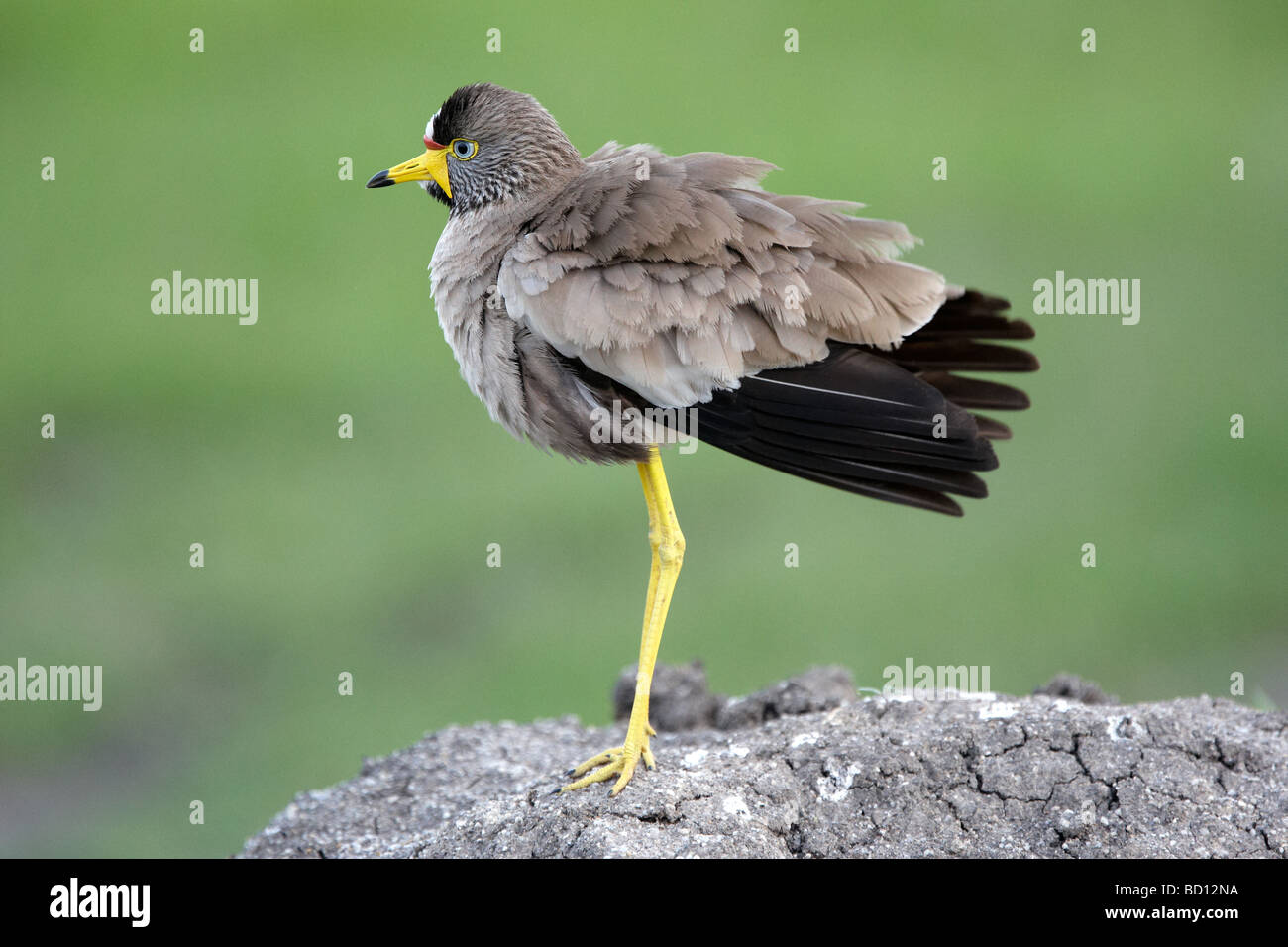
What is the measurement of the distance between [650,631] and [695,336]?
1112mm

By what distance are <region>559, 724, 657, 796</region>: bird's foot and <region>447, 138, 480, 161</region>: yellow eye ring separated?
2.38 metres

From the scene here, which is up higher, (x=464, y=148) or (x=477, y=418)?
(x=464, y=148)

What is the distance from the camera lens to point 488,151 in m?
5.50

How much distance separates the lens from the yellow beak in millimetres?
5617

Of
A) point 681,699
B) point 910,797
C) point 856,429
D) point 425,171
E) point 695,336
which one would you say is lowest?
point 910,797

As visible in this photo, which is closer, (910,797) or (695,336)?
(910,797)

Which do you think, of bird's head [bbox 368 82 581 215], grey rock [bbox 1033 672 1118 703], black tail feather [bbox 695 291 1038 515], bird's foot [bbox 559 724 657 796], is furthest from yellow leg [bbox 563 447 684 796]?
grey rock [bbox 1033 672 1118 703]

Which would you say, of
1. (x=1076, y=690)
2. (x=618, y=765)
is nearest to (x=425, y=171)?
(x=618, y=765)

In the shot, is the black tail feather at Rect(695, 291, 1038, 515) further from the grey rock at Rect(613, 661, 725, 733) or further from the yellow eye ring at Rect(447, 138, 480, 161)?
the grey rock at Rect(613, 661, 725, 733)

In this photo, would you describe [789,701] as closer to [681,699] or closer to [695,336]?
[681,699]

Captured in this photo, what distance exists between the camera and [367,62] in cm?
1405

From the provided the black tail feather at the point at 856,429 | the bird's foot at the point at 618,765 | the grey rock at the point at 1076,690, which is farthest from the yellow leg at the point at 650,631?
the grey rock at the point at 1076,690

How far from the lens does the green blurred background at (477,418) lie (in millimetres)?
9727

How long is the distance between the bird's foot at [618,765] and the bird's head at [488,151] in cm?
218
